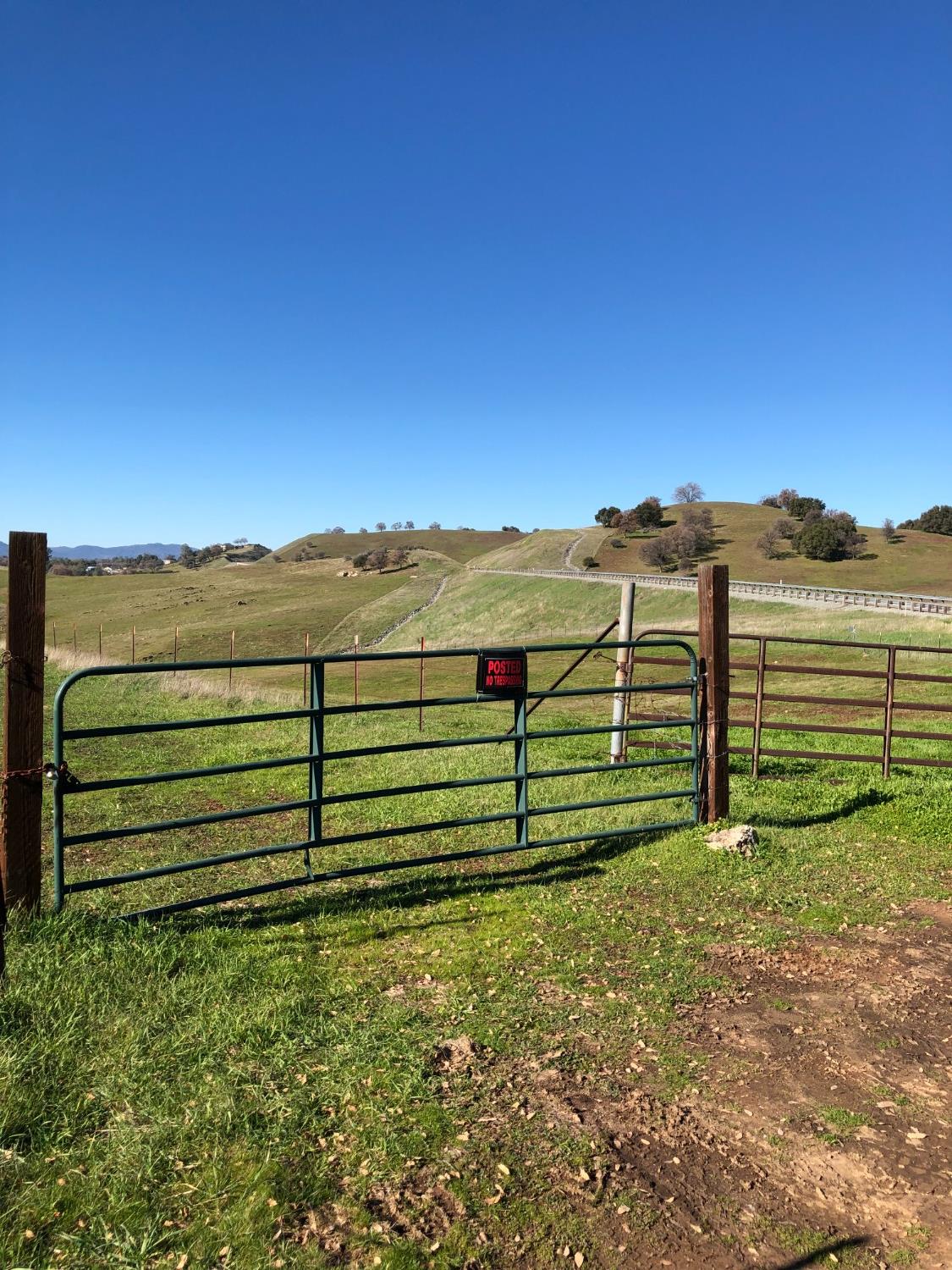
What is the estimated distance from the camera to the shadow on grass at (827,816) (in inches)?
312

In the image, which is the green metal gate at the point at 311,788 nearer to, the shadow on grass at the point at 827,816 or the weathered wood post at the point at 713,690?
the weathered wood post at the point at 713,690

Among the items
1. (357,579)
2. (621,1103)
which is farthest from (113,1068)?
(357,579)

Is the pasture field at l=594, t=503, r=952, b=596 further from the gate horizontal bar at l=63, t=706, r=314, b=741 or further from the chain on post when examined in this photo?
the chain on post

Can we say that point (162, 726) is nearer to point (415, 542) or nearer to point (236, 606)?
point (236, 606)

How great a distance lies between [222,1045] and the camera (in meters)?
3.63

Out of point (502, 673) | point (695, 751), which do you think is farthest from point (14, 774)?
point (695, 751)

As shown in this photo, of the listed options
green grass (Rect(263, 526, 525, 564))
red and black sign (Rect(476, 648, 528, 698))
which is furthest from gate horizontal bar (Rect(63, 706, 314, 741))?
green grass (Rect(263, 526, 525, 564))

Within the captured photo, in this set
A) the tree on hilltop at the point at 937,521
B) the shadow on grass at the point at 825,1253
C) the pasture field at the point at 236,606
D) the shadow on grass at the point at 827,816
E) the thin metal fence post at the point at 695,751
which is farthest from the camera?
the tree on hilltop at the point at 937,521

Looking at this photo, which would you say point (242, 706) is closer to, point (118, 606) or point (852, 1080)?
point (852, 1080)

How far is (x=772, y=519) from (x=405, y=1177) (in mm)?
104947

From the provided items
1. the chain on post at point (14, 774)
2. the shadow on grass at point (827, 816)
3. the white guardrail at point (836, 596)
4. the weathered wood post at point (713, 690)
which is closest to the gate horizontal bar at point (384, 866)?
the weathered wood post at point (713, 690)

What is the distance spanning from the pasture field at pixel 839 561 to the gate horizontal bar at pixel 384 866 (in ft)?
155

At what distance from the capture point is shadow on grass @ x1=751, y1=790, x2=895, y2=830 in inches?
312

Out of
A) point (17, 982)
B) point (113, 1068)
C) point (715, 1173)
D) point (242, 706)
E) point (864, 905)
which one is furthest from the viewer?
point (242, 706)
